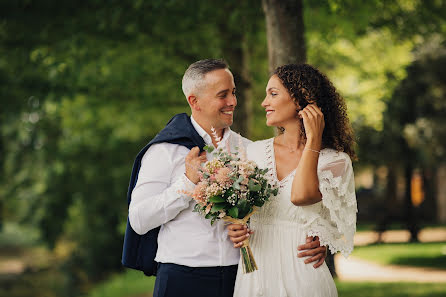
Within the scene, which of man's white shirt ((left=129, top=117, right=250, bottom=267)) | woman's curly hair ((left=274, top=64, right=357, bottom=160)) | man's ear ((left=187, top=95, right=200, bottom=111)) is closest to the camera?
man's white shirt ((left=129, top=117, right=250, bottom=267))

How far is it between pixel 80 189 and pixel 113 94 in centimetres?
586

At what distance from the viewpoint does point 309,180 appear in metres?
3.25

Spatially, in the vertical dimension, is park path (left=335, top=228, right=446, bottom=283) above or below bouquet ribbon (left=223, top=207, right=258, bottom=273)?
below

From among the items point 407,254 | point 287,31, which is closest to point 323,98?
point 287,31

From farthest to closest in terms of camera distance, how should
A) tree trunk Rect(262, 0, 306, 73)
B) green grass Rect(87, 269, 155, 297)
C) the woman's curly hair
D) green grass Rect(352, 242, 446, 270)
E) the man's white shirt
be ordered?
green grass Rect(352, 242, 446, 270) → green grass Rect(87, 269, 155, 297) → tree trunk Rect(262, 0, 306, 73) → the woman's curly hair → the man's white shirt

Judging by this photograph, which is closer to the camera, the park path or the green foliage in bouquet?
the green foliage in bouquet

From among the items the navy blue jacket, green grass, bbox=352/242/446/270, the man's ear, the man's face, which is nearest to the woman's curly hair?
the man's face

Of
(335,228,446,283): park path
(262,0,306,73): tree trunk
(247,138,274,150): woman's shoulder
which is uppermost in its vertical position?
(262,0,306,73): tree trunk

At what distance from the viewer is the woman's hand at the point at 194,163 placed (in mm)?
3291

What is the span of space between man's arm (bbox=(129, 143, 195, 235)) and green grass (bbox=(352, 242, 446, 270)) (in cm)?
1181

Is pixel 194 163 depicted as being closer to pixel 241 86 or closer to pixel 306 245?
pixel 306 245

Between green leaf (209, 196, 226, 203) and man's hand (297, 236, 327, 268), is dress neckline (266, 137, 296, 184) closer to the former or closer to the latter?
man's hand (297, 236, 327, 268)

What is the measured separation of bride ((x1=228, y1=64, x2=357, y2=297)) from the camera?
3326 mm

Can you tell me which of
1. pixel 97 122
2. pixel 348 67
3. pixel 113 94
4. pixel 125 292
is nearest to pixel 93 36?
pixel 113 94
